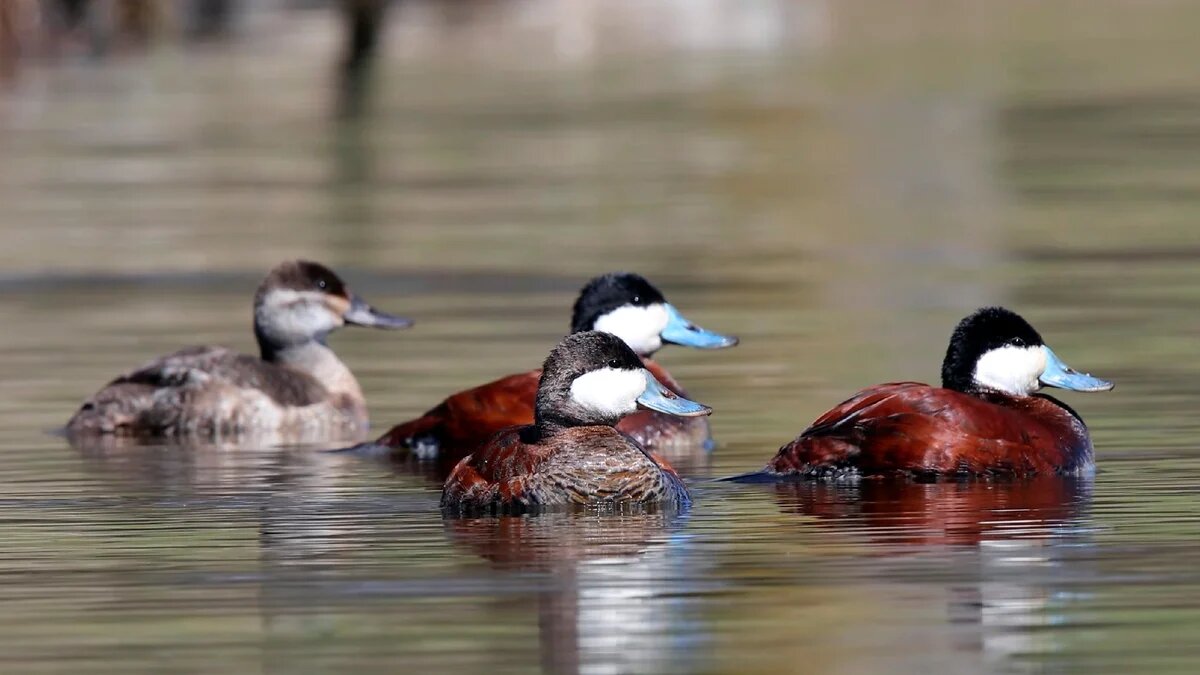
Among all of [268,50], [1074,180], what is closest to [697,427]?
[1074,180]

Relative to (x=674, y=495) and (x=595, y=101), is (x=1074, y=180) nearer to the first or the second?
(x=595, y=101)

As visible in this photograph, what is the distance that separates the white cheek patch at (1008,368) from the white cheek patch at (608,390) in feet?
6.08

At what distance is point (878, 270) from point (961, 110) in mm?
18233

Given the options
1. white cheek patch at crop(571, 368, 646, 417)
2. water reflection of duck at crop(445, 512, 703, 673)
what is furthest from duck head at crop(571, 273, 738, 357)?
water reflection of duck at crop(445, 512, 703, 673)

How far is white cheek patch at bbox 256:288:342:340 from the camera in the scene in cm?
1520

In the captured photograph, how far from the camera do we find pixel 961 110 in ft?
126

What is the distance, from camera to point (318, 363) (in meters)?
15.1

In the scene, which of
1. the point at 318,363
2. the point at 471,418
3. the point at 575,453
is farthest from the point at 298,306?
the point at 575,453

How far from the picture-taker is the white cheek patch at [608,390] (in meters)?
10.2

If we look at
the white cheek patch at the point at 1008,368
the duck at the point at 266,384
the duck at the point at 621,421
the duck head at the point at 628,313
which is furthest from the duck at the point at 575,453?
the duck at the point at 266,384

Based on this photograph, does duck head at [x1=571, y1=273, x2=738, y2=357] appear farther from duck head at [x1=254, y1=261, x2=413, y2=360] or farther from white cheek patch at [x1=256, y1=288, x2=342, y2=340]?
white cheek patch at [x1=256, y1=288, x2=342, y2=340]

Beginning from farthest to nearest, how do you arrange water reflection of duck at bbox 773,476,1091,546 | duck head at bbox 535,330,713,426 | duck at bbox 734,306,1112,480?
duck at bbox 734,306,1112,480, duck head at bbox 535,330,713,426, water reflection of duck at bbox 773,476,1091,546

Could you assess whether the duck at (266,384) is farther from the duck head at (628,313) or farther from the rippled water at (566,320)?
the duck head at (628,313)

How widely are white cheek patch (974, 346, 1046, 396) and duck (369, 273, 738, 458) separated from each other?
1.49m
